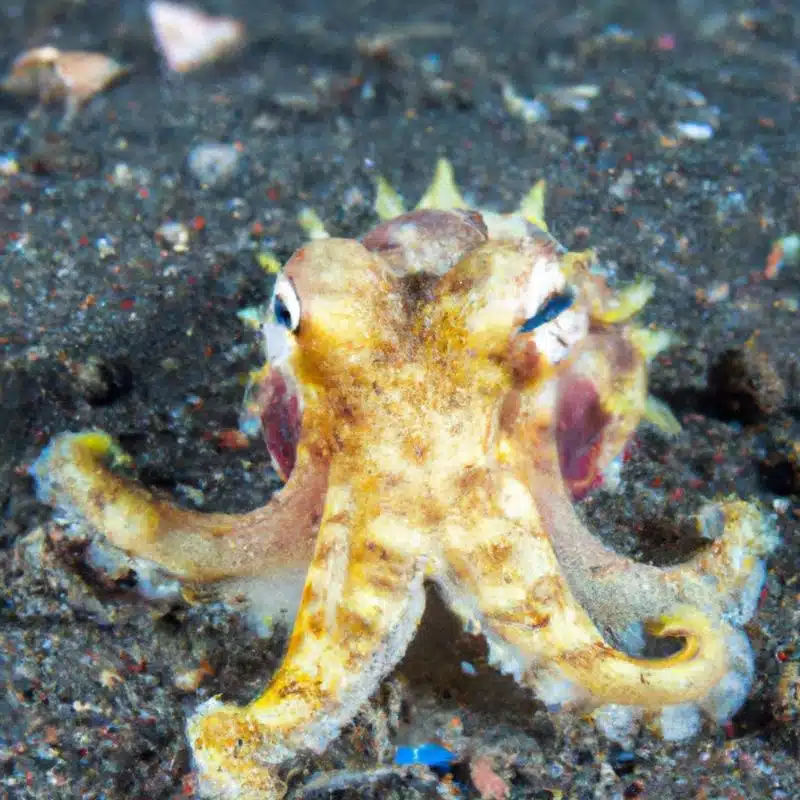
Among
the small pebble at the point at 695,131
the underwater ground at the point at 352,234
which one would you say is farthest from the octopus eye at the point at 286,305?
the small pebble at the point at 695,131

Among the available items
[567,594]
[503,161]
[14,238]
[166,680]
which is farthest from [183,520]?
[503,161]

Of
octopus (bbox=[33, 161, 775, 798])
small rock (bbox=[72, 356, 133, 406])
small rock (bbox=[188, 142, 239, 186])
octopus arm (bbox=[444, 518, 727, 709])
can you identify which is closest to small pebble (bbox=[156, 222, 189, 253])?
small rock (bbox=[188, 142, 239, 186])

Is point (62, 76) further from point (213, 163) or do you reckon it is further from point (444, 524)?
point (444, 524)

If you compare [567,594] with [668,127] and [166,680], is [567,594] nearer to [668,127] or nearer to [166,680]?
[166,680]

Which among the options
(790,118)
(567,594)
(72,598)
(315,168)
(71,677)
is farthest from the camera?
(790,118)

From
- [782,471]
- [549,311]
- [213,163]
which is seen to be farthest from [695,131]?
[549,311]

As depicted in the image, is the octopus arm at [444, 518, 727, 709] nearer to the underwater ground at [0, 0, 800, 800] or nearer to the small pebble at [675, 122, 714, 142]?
the underwater ground at [0, 0, 800, 800]
